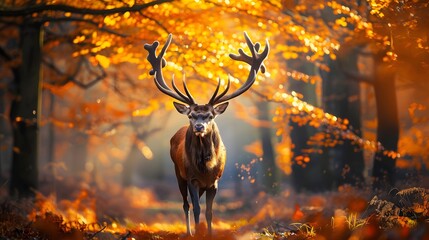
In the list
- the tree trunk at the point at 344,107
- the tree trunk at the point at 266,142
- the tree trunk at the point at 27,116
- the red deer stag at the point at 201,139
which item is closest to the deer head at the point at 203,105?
the red deer stag at the point at 201,139

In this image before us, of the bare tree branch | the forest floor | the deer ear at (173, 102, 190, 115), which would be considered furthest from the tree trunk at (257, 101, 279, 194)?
the deer ear at (173, 102, 190, 115)

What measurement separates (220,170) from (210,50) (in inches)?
144

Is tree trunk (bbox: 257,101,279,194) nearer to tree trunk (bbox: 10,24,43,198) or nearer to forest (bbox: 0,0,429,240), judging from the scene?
forest (bbox: 0,0,429,240)

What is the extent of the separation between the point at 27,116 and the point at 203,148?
7241 mm

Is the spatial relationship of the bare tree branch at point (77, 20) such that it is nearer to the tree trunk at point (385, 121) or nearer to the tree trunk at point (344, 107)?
the tree trunk at point (385, 121)

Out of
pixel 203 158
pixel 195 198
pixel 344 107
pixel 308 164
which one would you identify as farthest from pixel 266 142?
pixel 203 158

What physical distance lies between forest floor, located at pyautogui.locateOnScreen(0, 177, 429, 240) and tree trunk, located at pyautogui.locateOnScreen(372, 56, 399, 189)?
3.34ft

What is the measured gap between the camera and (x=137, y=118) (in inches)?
1314

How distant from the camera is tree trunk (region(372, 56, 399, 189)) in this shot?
15477mm

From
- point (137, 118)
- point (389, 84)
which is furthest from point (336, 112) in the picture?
point (137, 118)

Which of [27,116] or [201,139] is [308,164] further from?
[201,139]

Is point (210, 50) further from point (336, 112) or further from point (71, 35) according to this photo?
point (336, 112)

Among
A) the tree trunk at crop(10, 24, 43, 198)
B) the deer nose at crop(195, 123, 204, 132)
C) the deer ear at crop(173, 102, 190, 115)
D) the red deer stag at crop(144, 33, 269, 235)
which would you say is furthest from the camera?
the tree trunk at crop(10, 24, 43, 198)

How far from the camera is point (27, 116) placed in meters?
15.6
